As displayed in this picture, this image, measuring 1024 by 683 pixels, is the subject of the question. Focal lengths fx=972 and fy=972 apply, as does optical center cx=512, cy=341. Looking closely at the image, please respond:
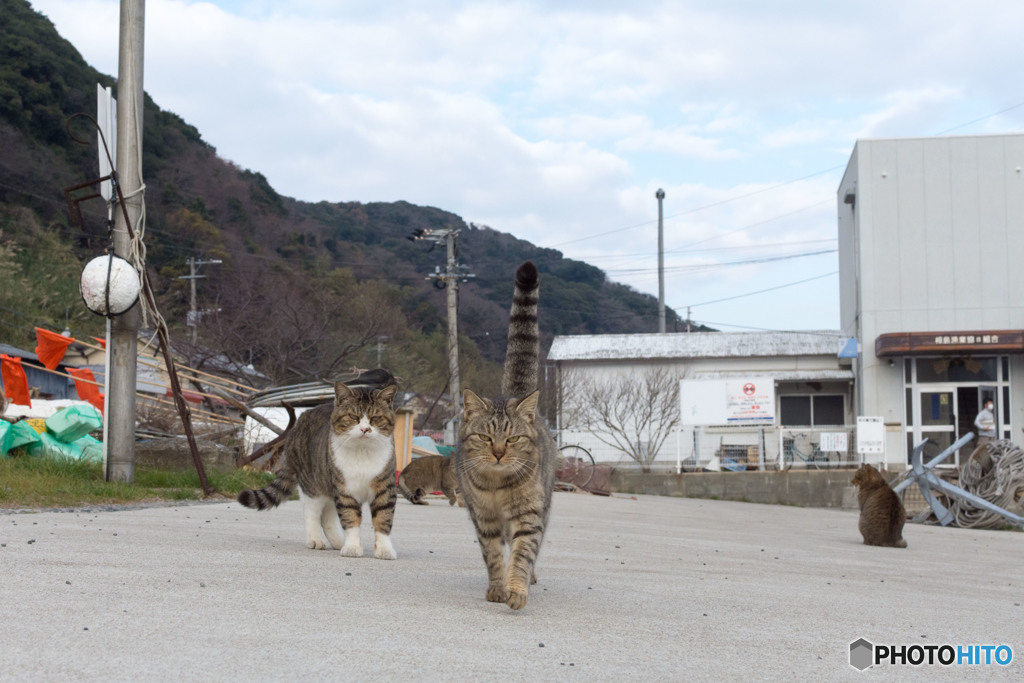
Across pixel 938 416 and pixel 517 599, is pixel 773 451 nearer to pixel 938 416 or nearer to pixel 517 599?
pixel 938 416

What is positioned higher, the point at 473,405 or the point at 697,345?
the point at 697,345

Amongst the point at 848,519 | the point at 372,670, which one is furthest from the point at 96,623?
the point at 848,519

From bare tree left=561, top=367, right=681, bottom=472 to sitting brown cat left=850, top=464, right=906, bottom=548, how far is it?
826 inches

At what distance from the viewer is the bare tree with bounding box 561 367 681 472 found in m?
31.8

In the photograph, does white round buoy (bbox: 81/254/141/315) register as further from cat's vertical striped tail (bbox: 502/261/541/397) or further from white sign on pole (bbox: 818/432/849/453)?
white sign on pole (bbox: 818/432/849/453)

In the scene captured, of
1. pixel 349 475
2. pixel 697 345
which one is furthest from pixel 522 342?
pixel 697 345

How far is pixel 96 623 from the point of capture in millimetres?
3229

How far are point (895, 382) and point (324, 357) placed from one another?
1650 cm

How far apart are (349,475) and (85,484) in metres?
4.11

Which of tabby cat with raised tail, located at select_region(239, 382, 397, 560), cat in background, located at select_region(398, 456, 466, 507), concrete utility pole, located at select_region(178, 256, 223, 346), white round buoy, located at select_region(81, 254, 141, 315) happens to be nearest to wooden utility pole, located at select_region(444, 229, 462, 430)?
concrete utility pole, located at select_region(178, 256, 223, 346)

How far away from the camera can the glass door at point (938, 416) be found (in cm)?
2653

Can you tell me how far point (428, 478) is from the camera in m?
12.1

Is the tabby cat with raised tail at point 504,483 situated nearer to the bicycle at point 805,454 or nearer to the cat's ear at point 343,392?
the cat's ear at point 343,392

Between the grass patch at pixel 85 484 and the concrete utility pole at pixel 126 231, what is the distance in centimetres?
31
